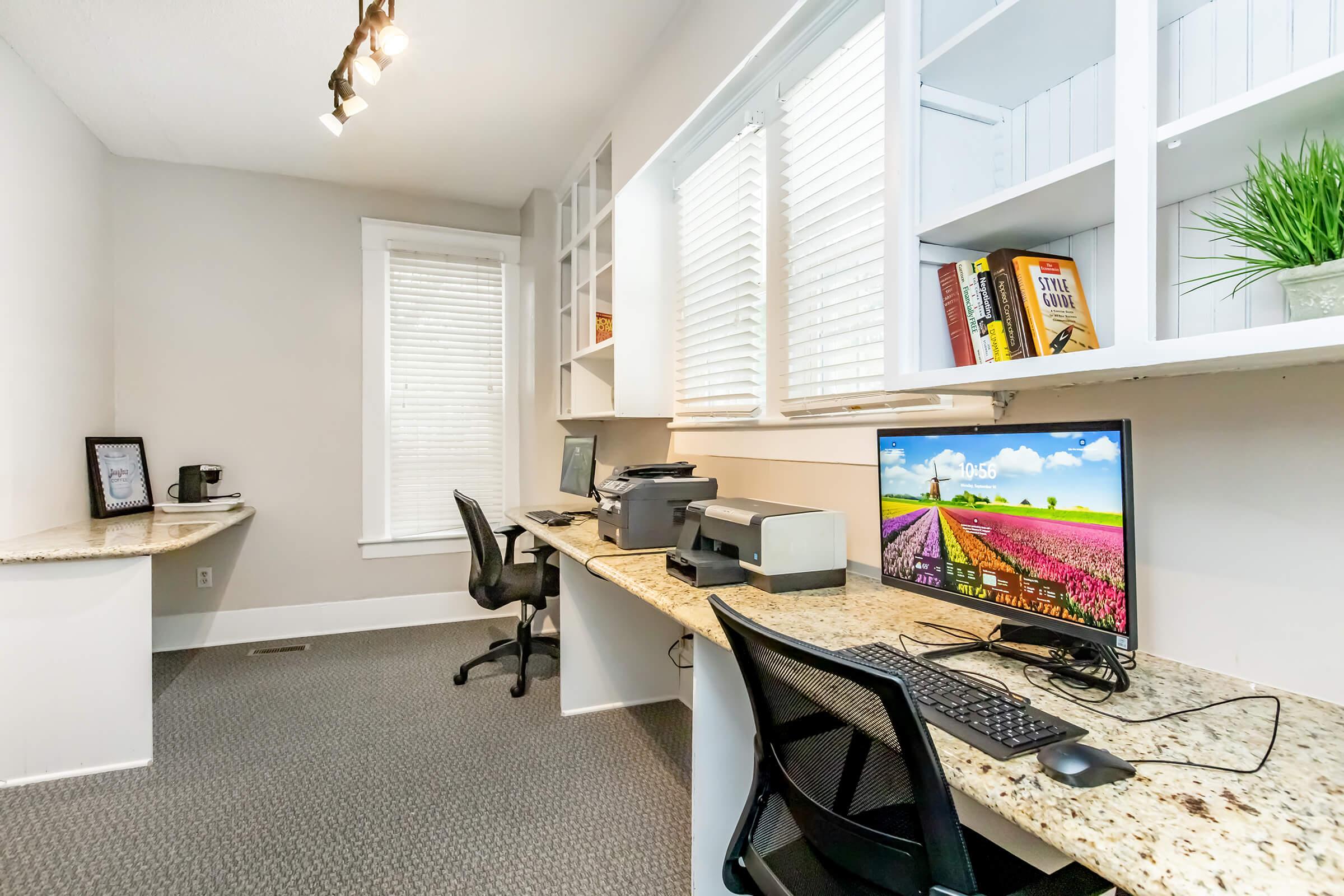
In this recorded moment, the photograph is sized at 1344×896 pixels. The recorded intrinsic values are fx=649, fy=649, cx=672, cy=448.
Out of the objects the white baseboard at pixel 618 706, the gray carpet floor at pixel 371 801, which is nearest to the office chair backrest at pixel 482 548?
the gray carpet floor at pixel 371 801

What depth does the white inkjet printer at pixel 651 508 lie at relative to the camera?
2.33 metres

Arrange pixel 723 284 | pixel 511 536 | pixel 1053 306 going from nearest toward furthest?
1. pixel 1053 306
2. pixel 723 284
3. pixel 511 536

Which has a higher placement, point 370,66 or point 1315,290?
point 370,66

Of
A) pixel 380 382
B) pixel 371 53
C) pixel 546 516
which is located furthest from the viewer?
pixel 380 382

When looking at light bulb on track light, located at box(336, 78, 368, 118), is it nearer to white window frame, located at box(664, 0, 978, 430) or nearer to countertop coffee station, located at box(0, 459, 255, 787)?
white window frame, located at box(664, 0, 978, 430)

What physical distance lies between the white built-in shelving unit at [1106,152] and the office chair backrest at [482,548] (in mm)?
2186

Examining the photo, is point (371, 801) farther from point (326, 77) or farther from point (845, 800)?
point (326, 77)

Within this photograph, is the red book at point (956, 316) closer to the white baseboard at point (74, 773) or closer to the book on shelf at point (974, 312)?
the book on shelf at point (974, 312)

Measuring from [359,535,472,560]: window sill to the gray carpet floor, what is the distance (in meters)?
1.05

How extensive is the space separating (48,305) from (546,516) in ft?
7.77

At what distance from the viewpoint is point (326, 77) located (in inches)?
111

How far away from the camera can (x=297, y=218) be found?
13.0ft

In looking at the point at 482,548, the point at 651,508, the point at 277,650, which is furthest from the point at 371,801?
the point at 277,650

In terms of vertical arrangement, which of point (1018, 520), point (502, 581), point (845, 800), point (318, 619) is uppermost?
point (1018, 520)
